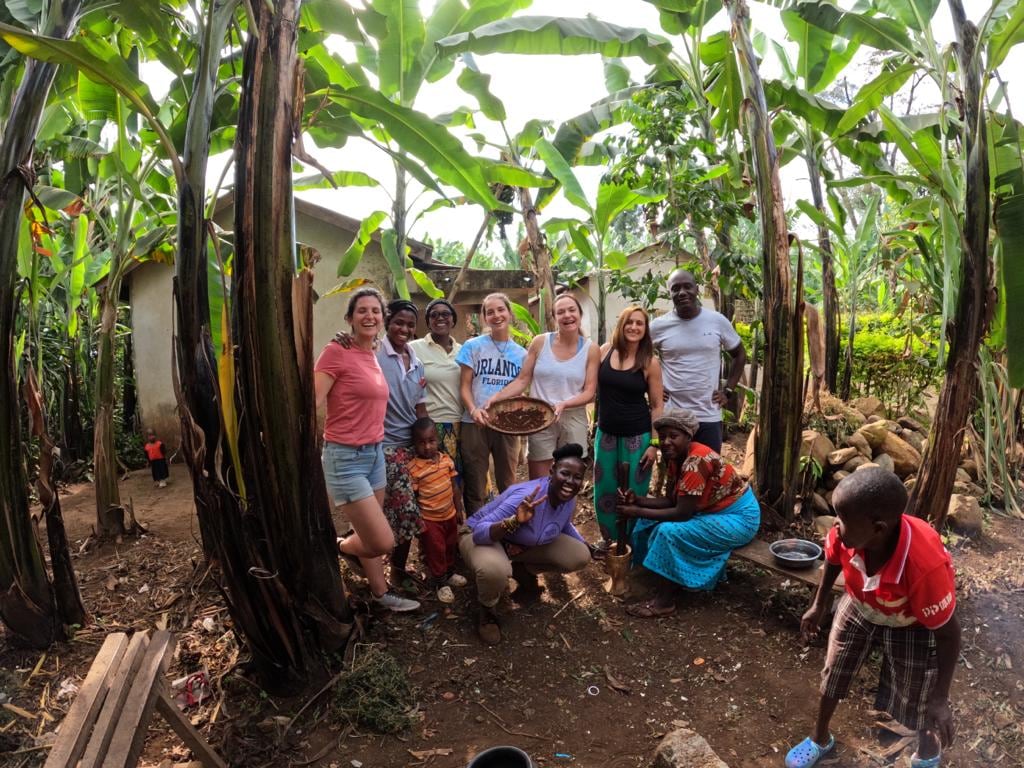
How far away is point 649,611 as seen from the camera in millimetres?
3496

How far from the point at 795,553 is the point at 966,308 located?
5.15 feet

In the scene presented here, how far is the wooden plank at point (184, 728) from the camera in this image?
6.91ft

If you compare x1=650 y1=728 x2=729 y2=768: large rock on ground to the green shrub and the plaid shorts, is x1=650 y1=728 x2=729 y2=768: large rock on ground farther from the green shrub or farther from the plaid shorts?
the green shrub

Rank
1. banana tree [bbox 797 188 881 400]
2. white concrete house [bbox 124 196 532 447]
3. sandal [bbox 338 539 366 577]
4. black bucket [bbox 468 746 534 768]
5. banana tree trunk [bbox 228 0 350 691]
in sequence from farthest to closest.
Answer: white concrete house [bbox 124 196 532 447] → banana tree [bbox 797 188 881 400] → sandal [bbox 338 539 366 577] → banana tree trunk [bbox 228 0 350 691] → black bucket [bbox 468 746 534 768]

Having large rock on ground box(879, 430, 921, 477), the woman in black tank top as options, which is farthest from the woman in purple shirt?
large rock on ground box(879, 430, 921, 477)

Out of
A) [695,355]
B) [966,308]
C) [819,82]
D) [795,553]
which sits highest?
[819,82]

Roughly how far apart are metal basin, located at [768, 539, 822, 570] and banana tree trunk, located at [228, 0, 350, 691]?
2345 mm

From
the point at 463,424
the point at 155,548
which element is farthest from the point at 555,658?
the point at 155,548

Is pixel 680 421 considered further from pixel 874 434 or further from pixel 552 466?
Result: pixel 874 434

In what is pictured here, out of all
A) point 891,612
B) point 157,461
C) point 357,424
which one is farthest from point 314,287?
point 891,612

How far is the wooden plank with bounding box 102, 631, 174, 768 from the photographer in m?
1.90

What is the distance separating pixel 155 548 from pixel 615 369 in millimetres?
3579

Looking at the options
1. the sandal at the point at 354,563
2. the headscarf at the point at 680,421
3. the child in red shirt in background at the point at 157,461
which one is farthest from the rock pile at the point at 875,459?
the child in red shirt in background at the point at 157,461

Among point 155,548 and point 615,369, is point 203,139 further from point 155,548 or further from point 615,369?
point 155,548
